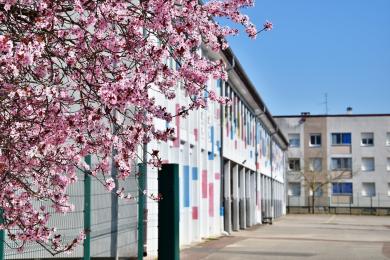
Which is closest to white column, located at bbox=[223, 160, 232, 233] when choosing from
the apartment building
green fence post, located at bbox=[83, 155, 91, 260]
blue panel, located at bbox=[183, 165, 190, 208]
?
blue panel, located at bbox=[183, 165, 190, 208]

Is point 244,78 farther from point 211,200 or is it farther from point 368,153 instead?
point 368,153

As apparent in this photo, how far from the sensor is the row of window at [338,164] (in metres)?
81.1

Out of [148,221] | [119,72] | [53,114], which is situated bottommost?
[148,221]

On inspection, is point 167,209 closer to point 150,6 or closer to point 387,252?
point 150,6

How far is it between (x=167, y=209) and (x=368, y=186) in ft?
239

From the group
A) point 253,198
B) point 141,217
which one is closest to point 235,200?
point 253,198

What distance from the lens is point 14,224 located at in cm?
671

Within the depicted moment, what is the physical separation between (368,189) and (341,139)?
6667 mm

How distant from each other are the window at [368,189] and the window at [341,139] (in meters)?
5.29

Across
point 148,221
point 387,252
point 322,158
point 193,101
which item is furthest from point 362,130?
point 193,101

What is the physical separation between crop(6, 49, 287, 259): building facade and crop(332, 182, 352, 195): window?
27364 mm

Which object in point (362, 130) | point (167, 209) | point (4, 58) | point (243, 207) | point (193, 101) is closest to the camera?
point (4, 58)

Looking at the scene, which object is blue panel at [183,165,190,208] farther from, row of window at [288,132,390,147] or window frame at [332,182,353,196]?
window frame at [332,182,353,196]

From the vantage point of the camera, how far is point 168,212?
39.7 ft
